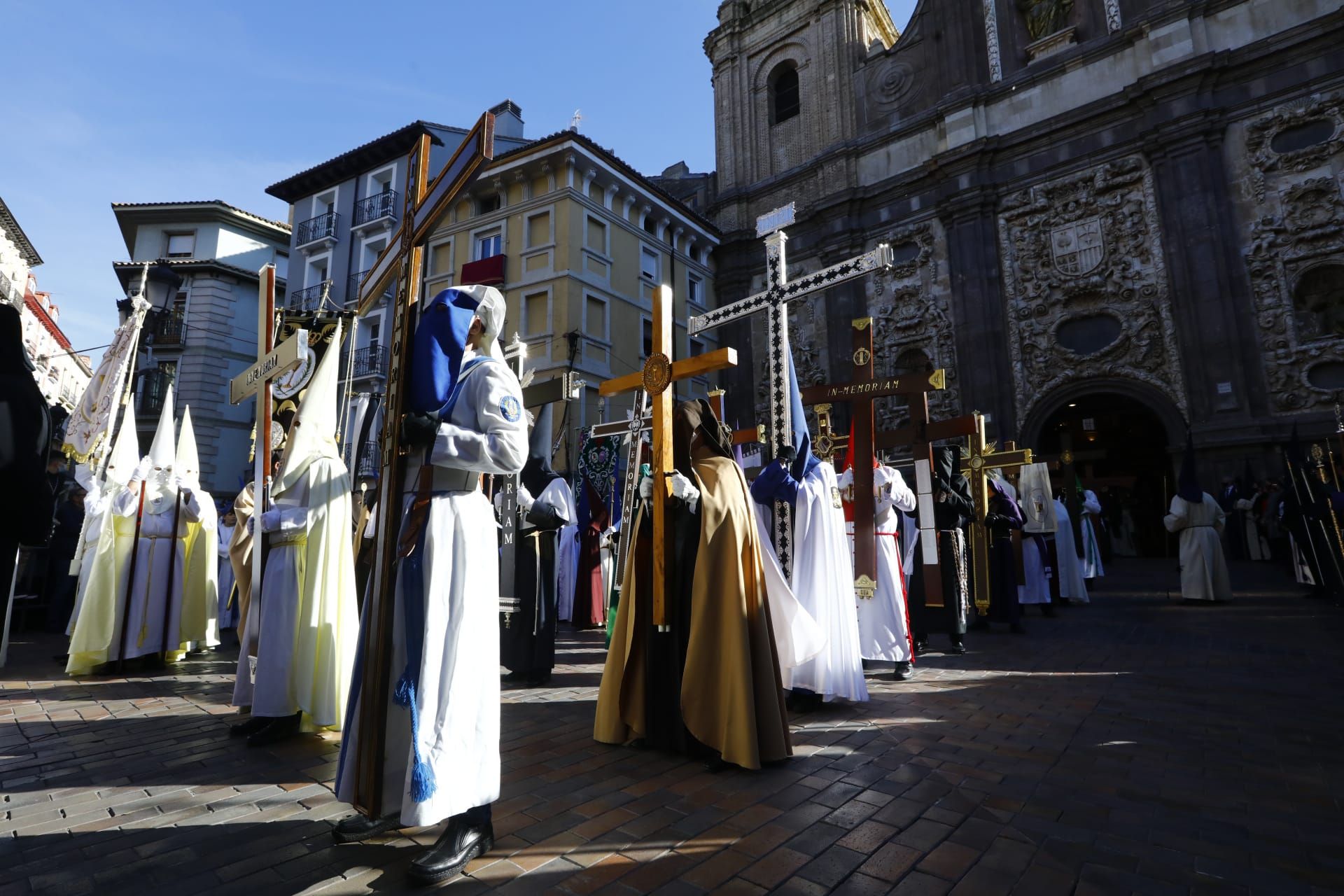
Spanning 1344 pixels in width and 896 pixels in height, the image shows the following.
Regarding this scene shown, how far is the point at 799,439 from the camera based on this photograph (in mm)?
5102

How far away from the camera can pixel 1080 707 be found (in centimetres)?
457

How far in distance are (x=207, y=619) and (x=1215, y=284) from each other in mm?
19889

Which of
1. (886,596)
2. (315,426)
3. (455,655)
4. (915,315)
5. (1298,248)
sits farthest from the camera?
(915,315)

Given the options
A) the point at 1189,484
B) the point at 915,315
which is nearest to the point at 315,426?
the point at 1189,484

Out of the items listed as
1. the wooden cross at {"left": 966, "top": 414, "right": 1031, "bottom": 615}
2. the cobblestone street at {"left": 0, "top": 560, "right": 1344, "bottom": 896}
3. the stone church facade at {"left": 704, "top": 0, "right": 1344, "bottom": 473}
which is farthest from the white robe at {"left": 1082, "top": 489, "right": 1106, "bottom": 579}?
the cobblestone street at {"left": 0, "top": 560, "right": 1344, "bottom": 896}

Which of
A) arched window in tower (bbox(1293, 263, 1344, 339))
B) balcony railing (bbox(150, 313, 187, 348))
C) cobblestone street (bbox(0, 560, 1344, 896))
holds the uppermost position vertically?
balcony railing (bbox(150, 313, 187, 348))

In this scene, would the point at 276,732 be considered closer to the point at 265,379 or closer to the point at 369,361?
the point at 265,379

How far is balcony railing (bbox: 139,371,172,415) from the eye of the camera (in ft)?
81.3

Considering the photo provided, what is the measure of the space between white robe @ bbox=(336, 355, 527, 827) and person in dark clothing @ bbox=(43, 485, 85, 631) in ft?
32.0

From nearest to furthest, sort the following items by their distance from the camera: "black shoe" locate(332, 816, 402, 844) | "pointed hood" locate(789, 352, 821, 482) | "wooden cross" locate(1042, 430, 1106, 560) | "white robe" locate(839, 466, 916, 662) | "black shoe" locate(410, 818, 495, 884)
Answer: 1. "black shoe" locate(410, 818, 495, 884)
2. "black shoe" locate(332, 816, 402, 844)
3. "pointed hood" locate(789, 352, 821, 482)
4. "white robe" locate(839, 466, 916, 662)
5. "wooden cross" locate(1042, 430, 1106, 560)

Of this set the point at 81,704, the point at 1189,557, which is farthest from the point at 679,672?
the point at 1189,557

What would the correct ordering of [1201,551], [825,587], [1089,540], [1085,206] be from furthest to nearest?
[1085,206] < [1089,540] < [1201,551] < [825,587]

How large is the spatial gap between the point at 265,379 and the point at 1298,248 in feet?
65.6

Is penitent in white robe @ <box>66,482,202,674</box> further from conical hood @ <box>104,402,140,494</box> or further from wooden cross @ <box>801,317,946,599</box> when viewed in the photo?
wooden cross @ <box>801,317,946,599</box>
